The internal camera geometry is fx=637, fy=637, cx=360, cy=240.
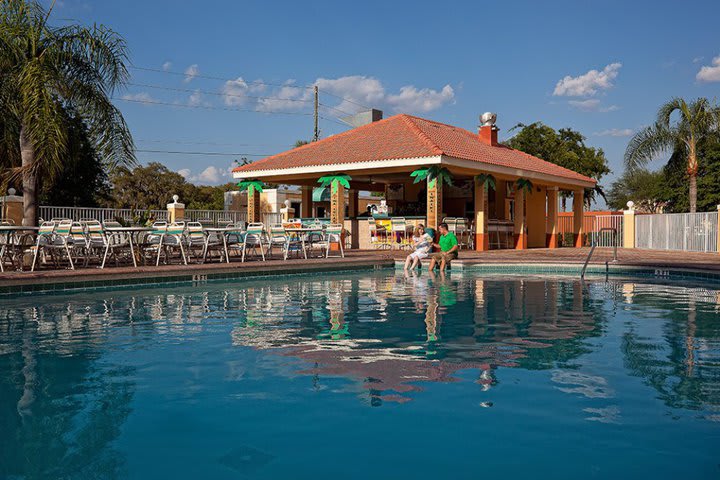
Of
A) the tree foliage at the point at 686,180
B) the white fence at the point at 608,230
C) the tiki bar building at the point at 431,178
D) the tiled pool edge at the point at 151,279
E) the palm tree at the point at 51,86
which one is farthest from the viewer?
the white fence at the point at 608,230

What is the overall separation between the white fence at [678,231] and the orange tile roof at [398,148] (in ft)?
11.7

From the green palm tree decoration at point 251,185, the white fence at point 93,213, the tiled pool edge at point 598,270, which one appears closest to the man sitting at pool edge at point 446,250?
the tiled pool edge at point 598,270

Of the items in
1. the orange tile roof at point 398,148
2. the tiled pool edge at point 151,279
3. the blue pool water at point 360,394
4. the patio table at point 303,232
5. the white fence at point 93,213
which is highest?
the orange tile roof at point 398,148

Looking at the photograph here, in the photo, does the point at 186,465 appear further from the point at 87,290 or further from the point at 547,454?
the point at 87,290

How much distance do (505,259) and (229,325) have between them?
10440 mm

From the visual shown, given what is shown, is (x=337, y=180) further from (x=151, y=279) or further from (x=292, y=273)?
(x=151, y=279)

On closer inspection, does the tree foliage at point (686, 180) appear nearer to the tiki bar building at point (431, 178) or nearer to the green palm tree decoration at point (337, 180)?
the tiki bar building at point (431, 178)

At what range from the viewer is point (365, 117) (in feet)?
90.5

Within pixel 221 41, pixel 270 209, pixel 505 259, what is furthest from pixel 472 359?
pixel 270 209

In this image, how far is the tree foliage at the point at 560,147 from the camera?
41.9 m

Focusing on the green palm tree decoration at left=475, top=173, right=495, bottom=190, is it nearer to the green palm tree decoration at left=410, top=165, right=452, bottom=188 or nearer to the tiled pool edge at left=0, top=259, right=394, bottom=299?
the green palm tree decoration at left=410, top=165, right=452, bottom=188

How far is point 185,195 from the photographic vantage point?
52.9 metres

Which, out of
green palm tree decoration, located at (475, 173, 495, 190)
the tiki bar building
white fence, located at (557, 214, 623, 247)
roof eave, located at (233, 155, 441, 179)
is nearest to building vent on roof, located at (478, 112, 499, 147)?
the tiki bar building

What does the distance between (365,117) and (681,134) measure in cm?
1313
